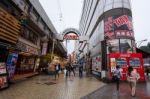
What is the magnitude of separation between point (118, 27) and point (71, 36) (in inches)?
556

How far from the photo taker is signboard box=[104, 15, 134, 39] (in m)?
23.8

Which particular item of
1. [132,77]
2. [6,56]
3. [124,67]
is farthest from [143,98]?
[6,56]

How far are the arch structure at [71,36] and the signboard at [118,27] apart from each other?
11427 mm

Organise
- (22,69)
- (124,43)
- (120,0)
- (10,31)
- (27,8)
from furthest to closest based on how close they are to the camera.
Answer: (120,0), (124,43), (22,69), (27,8), (10,31)

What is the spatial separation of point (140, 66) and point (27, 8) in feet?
47.0

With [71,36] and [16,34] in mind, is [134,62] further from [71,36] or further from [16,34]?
[71,36]

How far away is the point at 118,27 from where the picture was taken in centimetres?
2389

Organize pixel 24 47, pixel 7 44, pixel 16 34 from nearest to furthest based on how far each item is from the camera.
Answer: pixel 7 44 → pixel 16 34 → pixel 24 47

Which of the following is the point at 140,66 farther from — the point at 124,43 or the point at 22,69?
the point at 22,69

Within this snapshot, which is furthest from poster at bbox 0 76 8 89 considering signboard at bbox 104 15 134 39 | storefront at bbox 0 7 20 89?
signboard at bbox 104 15 134 39

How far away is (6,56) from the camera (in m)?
14.9

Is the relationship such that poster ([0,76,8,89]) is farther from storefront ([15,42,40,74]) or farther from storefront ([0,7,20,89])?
storefront ([15,42,40,74])

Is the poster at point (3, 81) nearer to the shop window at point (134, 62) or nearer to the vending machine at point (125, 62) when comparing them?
the vending machine at point (125, 62)

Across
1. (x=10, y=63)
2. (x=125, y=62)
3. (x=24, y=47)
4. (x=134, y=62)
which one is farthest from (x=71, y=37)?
(x=10, y=63)
